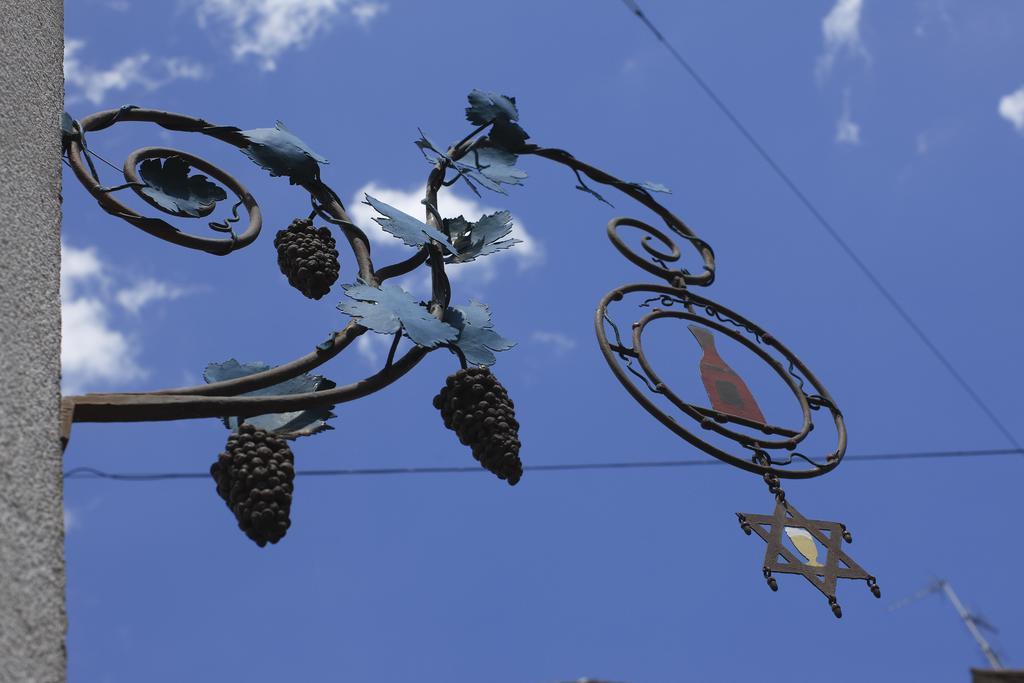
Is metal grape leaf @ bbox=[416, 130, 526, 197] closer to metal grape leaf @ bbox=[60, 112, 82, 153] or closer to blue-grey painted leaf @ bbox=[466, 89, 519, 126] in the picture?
blue-grey painted leaf @ bbox=[466, 89, 519, 126]

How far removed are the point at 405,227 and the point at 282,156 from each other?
245mm

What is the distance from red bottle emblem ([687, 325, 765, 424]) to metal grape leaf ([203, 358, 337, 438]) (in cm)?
76

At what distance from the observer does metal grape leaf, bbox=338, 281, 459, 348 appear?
5.15 ft

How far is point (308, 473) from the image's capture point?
1657 mm

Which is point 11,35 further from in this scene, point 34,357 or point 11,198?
point 34,357

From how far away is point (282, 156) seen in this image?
1.89 meters

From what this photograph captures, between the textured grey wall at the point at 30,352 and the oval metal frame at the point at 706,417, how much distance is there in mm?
874

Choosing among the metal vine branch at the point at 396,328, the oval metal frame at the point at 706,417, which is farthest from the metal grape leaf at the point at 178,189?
the oval metal frame at the point at 706,417

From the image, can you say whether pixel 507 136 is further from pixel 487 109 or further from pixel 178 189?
pixel 178 189

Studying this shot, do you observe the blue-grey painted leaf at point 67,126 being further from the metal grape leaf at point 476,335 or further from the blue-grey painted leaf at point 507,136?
the blue-grey painted leaf at point 507,136

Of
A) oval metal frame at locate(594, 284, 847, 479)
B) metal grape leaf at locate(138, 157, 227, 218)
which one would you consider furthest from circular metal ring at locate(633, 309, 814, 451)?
metal grape leaf at locate(138, 157, 227, 218)

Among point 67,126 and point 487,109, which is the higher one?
point 487,109

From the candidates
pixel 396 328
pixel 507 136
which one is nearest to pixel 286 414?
pixel 396 328

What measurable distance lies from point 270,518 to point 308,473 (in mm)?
340
